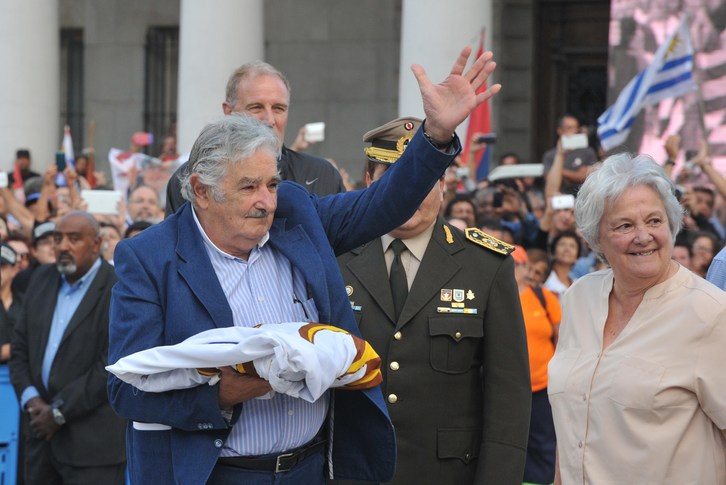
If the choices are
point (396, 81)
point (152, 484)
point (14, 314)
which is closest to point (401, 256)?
point (152, 484)

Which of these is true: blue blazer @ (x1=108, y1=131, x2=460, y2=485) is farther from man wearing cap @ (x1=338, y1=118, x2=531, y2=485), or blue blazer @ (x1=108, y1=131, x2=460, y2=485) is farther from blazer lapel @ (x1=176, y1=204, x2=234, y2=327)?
man wearing cap @ (x1=338, y1=118, x2=531, y2=485)

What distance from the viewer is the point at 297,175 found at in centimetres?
565

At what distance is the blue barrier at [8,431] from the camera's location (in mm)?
8508

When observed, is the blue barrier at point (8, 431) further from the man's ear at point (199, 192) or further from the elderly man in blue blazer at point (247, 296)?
the man's ear at point (199, 192)

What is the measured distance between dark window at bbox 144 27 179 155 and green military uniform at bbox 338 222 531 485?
16.1 m

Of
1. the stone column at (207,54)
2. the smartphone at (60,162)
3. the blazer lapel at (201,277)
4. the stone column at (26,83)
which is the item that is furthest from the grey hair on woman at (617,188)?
the stone column at (26,83)

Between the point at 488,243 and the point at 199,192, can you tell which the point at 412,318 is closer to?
the point at 488,243

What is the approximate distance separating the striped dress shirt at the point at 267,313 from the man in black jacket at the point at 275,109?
1.51 metres

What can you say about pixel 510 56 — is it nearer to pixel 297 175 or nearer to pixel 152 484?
pixel 297 175

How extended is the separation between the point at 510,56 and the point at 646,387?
1640 cm

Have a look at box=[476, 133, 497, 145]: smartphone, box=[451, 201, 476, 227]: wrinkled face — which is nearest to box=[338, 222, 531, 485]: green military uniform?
box=[451, 201, 476, 227]: wrinkled face

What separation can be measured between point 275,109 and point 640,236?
6.97 ft

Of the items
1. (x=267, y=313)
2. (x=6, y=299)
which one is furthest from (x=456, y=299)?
(x=6, y=299)

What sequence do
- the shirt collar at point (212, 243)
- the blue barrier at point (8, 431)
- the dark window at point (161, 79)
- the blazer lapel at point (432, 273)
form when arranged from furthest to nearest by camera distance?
the dark window at point (161, 79)
the blue barrier at point (8, 431)
the blazer lapel at point (432, 273)
the shirt collar at point (212, 243)
